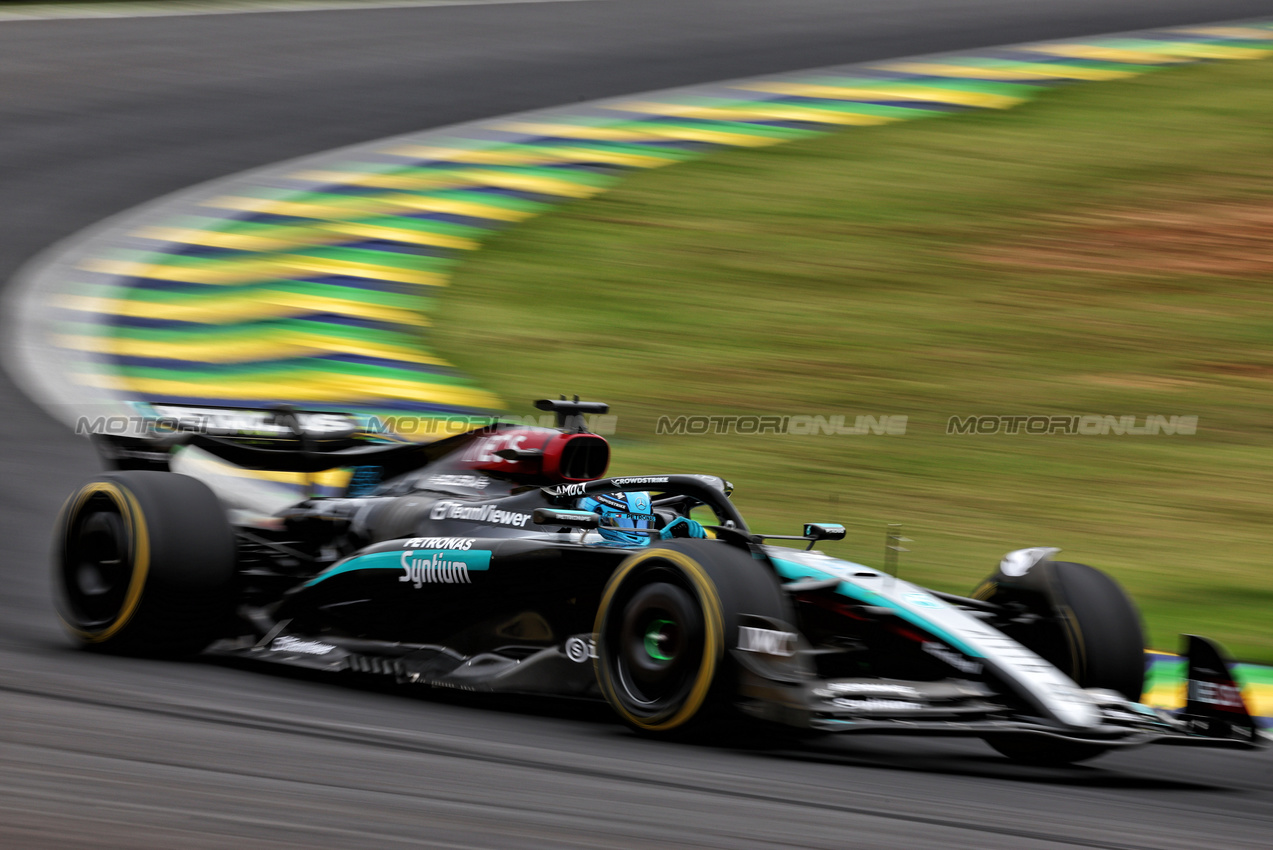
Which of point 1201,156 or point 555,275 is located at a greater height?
point 1201,156

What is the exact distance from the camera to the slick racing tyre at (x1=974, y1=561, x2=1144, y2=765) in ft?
18.3

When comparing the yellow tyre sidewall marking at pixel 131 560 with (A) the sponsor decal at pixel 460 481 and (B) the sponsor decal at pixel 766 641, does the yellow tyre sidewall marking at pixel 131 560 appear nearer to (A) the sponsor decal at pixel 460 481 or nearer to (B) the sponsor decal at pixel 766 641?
(A) the sponsor decal at pixel 460 481

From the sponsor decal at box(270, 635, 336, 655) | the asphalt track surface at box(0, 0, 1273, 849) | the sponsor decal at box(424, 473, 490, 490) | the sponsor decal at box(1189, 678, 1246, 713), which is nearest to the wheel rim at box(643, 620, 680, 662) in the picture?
the asphalt track surface at box(0, 0, 1273, 849)

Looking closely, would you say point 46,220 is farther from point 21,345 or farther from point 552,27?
point 552,27

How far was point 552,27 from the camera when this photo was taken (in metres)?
23.8

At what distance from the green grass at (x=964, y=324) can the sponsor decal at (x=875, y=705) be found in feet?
8.82

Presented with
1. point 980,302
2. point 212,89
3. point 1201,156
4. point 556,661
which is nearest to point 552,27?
point 212,89

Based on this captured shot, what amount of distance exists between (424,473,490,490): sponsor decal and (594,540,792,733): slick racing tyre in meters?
1.21

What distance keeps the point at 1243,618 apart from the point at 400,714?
4.08 metres

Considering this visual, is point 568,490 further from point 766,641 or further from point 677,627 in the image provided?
point 766,641

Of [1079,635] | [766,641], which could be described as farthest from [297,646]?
[1079,635]

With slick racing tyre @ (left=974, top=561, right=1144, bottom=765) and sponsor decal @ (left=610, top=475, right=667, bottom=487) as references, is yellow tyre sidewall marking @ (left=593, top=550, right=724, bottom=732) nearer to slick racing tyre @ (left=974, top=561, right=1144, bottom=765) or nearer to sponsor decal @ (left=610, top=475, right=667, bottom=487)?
sponsor decal @ (left=610, top=475, right=667, bottom=487)

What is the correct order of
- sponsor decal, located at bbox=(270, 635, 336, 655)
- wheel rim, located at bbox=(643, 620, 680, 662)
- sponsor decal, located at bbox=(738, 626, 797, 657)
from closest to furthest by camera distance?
1. sponsor decal, located at bbox=(738, 626, 797, 657)
2. wheel rim, located at bbox=(643, 620, 680, 662)
3. sponsor decal, located at bbox=(270, 635, 336, 655)

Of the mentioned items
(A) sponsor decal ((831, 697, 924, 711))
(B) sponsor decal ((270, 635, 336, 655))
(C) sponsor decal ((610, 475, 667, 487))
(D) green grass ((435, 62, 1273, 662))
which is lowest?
(A) sponsor decal ((831, 697, 924, 711))
